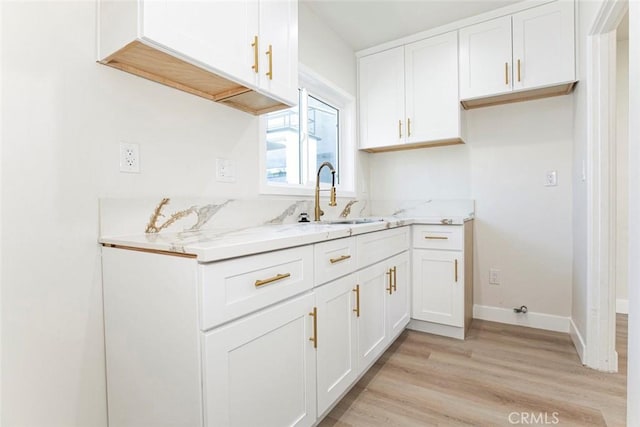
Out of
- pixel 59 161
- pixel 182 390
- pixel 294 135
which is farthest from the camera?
pixel 294 135

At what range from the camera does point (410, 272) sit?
7.93 feet

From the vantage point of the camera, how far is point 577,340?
2.11 meters

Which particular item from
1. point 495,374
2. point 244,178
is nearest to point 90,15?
point 244,178

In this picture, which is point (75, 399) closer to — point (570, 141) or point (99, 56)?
point (99, 56)

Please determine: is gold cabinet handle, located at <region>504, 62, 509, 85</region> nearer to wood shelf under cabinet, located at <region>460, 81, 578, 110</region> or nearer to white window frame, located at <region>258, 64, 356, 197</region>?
wood shelf under cabinet, located at <region>460, 81, 578, 110</region>

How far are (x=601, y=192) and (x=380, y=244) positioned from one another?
124cm

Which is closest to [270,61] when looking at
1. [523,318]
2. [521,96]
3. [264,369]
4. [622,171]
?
[264,369]

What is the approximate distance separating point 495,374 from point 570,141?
5.82 ft

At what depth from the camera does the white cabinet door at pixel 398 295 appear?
2.03 meters

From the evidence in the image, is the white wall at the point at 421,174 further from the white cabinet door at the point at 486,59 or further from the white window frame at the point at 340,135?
the white cabinet door at the point at 486,59

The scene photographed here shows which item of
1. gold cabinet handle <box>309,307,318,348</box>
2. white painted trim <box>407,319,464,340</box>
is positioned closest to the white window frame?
gold cabinet handle <box>309,307,318,348</box>

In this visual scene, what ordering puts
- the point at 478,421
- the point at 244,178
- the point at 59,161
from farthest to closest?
the point at 244,178, the point at 478,421, the point at 59,161

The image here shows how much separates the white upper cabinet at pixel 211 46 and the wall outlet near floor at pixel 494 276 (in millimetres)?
2165

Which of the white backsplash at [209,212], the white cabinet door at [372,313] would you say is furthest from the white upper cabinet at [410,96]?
the white cabinet door at [372,313]
